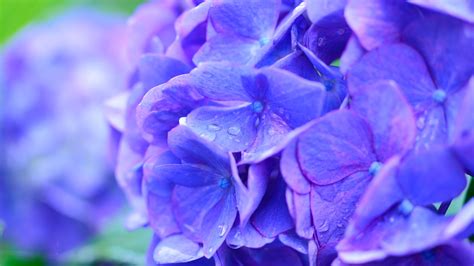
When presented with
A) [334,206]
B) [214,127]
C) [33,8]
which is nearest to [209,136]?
[214,127]

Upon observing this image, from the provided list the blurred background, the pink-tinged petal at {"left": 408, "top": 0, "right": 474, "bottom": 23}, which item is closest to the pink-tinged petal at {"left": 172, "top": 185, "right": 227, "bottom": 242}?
the pink-tinged petal at {"left": 408, "top": 0, "right": 474, "bottom": 23}

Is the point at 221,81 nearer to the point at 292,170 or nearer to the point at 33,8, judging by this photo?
the point at 292,170

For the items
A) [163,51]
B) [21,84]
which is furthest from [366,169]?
[21,84]

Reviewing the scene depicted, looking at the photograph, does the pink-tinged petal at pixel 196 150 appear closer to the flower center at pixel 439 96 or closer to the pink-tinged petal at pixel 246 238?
the pink-tinged petal at pixel 246 238

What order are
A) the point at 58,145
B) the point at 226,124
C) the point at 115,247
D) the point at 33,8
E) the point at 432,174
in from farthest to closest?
the point at 33,8, the point at 58,145, the point at 115,247, the point at 226,124, the point at 432,174

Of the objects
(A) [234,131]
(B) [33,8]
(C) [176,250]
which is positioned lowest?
(B) [33,8]

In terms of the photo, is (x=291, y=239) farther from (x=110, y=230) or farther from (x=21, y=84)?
(x=21, y=84)
